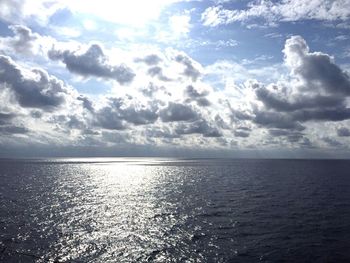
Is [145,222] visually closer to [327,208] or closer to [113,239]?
[113,239]

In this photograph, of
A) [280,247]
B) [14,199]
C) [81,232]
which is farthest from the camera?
[14,199]

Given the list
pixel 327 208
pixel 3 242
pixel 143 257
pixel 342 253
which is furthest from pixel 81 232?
pixel 327 208

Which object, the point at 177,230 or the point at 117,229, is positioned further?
the point at 117,229

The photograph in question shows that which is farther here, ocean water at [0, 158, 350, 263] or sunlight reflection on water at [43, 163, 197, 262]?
sunlight reflection on water at [43, 163, 197, 262]

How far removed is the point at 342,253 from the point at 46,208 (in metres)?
66.9

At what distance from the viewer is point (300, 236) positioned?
56188 mm

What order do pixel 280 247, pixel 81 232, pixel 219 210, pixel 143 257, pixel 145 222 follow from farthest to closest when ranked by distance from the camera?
pixel 219 210, pixel 145 222, pixel 81 232, pixel 280 247, pixel 143 257

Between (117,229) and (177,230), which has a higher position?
(177,230)

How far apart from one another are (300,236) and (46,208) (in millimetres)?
60171

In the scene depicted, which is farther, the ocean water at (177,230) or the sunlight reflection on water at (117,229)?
the sunlight reflection on water at (117,229)

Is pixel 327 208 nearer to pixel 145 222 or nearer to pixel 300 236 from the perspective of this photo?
pixel 300 236

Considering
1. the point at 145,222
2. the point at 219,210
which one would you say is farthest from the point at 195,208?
the point at 145,222

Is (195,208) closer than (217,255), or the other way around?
(217,255)

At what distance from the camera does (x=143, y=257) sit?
153 ft
